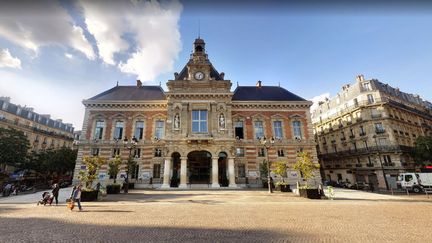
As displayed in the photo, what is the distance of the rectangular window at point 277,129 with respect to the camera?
98.6 ft

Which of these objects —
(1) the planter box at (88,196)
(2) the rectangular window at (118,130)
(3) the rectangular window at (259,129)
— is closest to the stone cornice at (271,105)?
(3) the rectangular window at (259,129)

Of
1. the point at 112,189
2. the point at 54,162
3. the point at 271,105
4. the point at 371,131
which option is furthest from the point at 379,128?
the point at 54,162

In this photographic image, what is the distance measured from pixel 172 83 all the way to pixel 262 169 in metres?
17.7

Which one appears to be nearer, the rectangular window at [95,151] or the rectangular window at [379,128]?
the rectangular window at [95,151]

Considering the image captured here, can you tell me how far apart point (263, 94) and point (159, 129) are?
60.8 ft

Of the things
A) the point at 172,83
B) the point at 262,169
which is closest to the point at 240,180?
the point at 262,169

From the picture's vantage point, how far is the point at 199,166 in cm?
3047

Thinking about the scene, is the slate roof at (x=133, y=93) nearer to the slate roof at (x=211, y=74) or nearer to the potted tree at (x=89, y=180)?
the slate roof at (x=211, y=74)

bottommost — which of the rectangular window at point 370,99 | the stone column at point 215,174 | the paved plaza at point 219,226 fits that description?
the paved plaza at point 219,226

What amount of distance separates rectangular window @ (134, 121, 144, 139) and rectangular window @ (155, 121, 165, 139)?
2.25 meters

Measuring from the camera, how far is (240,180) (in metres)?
27.4

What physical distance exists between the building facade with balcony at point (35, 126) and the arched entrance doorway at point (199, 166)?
32472mm

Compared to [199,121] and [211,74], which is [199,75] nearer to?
[211,74]

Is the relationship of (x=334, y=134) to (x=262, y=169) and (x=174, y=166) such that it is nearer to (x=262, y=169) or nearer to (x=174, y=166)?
(x=262, y=169)
